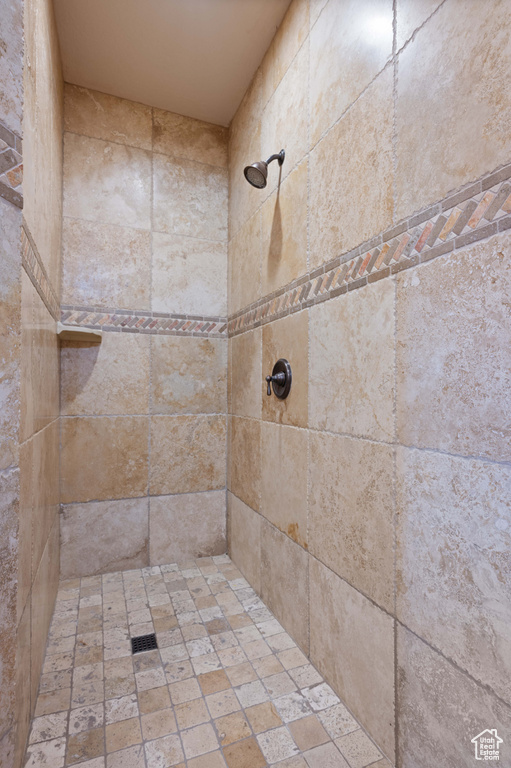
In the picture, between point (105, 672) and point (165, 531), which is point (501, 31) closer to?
point (105, 672)

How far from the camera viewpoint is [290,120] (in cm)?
161

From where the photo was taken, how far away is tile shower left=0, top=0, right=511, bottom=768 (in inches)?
32.3

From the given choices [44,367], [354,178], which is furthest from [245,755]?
[354,178]

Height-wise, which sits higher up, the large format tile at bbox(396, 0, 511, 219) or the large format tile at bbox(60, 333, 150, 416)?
the large format tile at bbox(396, 0, 511, 219)

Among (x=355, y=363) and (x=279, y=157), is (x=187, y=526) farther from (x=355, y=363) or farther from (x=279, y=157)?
(x=279, y=157)

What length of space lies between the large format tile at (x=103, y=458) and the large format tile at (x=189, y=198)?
116cm

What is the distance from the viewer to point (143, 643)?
1.57 meters

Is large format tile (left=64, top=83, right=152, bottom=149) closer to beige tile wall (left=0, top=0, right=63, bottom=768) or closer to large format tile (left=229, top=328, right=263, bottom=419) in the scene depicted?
beige tile wall (left=0, top=0, right=63, bottom=768)

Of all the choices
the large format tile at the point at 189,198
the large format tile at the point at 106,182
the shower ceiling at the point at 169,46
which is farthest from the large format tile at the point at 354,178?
the large format tile at the point at 106,182

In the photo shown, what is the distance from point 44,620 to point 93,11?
8.20 feet

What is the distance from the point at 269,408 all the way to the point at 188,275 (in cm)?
104

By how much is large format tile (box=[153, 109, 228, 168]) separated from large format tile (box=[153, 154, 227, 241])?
47mm

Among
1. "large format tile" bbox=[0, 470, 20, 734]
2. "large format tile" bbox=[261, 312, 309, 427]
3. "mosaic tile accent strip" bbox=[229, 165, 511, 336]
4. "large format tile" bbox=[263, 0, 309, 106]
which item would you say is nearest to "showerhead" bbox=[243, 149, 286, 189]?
"large format tile" bbox=[263, 0, 309, 106]

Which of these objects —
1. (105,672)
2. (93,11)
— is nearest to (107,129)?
(93,11)
